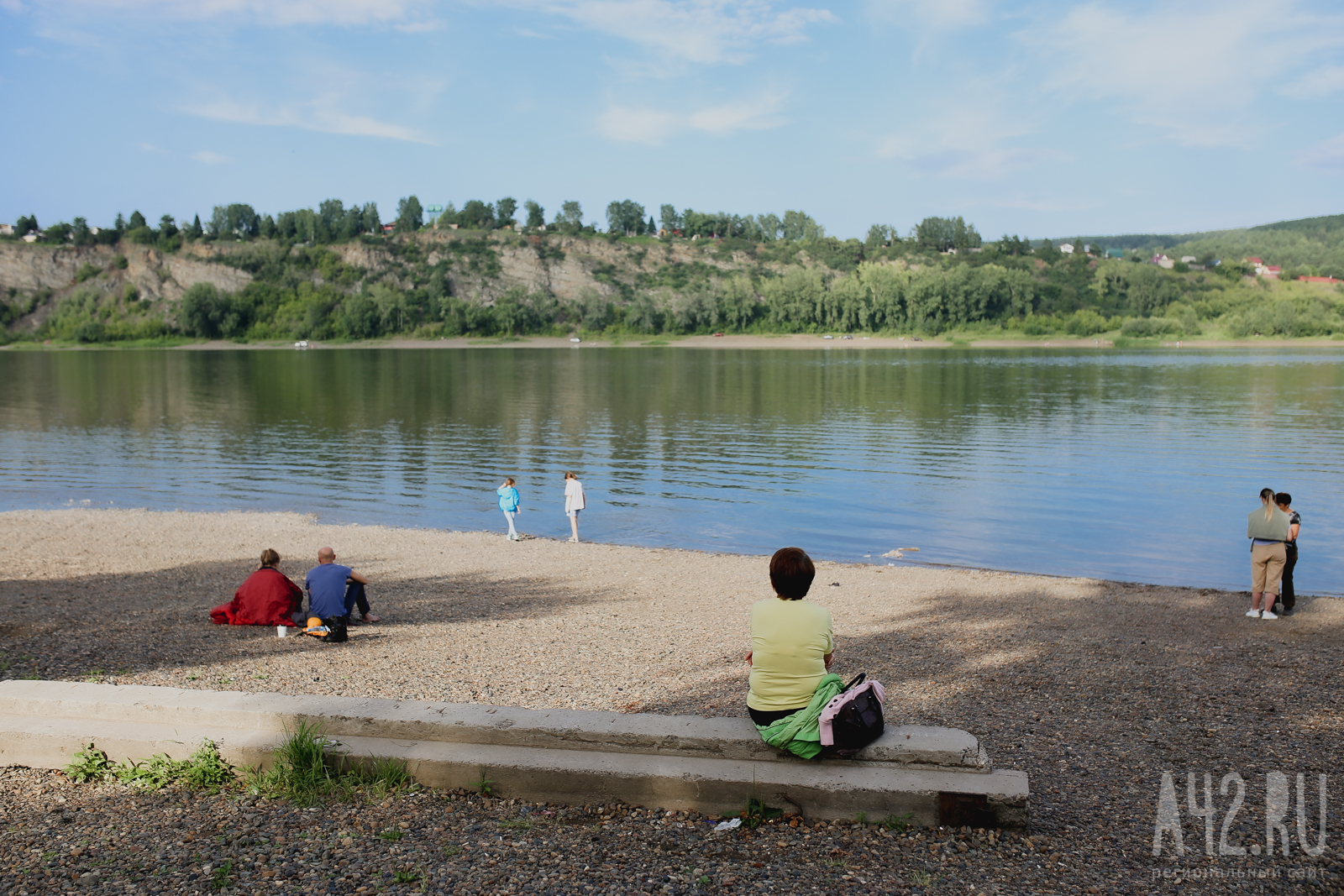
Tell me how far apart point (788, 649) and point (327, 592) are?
7390 millimetres

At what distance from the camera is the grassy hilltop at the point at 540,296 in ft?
515

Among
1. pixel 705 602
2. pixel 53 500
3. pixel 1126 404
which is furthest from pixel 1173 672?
pixel 1126 404

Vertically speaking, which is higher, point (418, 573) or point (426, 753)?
point (426, 753)

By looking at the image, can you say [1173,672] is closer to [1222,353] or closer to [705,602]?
[705,602]

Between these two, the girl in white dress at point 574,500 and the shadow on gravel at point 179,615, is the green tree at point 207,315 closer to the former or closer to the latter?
the girl in white dress at point 574,500

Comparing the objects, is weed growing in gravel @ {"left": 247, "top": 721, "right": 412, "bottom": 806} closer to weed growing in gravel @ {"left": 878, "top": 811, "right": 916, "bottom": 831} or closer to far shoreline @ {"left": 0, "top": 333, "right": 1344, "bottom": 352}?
weed growing in gravel @ {"left": 878, "top": 811, "right": 916, "bottom": 831}

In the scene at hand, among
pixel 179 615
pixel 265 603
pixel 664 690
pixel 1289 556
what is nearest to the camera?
pixel 664 690

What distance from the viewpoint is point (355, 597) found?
38.4ft

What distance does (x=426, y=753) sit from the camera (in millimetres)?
5855

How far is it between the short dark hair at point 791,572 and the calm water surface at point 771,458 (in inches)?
591

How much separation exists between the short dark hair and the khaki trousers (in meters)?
10.8

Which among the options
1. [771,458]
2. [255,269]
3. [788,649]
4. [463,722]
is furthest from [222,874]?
[255,269]

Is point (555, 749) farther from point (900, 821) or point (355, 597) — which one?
point (355, 597)

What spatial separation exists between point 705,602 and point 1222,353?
12644 cm
